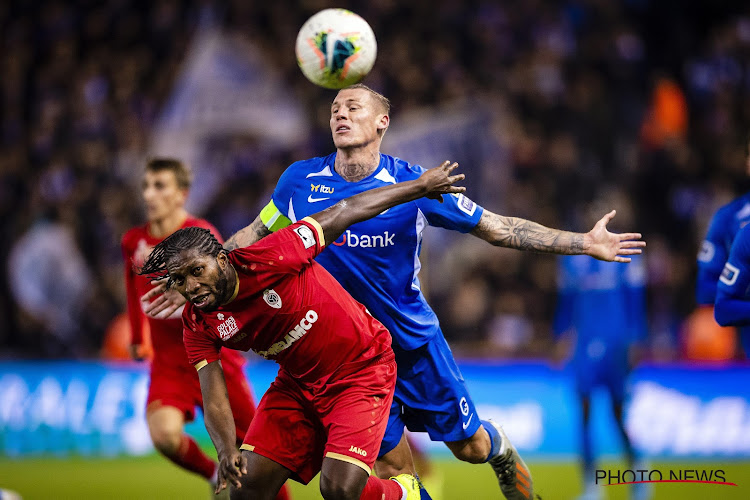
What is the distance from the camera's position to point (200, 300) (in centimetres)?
434

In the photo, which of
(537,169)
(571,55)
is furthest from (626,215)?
(571,55)

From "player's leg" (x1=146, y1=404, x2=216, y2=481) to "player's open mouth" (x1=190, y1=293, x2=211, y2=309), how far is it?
1.90 meters

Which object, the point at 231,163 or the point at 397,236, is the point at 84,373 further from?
the point at 397,236

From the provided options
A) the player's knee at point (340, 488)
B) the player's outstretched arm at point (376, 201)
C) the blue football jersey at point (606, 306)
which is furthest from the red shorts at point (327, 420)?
the blue football jersey at point (606, 306)

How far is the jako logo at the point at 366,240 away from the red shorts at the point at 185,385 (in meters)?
1.51

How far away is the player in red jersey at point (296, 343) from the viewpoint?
174 inches

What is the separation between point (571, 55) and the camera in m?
15.1

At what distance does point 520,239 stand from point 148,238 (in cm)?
273

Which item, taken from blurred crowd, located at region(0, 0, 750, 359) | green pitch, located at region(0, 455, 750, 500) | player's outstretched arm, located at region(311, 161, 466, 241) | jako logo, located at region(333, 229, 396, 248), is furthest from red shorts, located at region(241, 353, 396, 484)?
blurred crowd, located at region(0, 0, 750, 359)

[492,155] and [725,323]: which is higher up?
[492,155]

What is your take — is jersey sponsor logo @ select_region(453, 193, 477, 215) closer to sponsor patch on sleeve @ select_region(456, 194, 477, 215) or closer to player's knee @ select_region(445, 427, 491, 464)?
sponsor patch on sleeve @ select_region(456, 194, 477, 215)

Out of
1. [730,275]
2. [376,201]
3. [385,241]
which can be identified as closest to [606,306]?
[730,275]

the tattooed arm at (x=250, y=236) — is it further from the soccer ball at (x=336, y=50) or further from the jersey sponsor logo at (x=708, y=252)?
the jersey sponsor logo at (x=708, y=252)

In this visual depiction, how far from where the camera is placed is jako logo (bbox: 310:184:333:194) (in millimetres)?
5203
